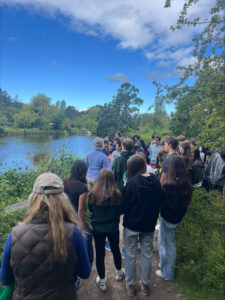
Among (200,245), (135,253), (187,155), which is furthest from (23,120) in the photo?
(200,245)

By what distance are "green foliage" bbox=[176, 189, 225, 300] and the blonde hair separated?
2.07 m

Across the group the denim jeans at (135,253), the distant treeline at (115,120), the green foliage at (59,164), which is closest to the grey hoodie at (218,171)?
the denim jeans at (135,253)

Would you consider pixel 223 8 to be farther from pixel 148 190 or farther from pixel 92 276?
pixel 92 276

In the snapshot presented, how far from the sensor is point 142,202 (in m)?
2.26

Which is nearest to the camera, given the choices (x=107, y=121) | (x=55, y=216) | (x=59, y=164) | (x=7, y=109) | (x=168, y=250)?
(x=55, y=216)

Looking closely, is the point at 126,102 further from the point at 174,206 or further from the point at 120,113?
the point at 174,206

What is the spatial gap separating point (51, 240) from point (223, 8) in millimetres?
4776

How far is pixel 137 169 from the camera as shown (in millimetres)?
2361

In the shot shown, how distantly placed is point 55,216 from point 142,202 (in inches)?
52.6

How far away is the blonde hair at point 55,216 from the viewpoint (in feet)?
3.73

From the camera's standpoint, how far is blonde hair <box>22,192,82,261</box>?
3.73ft

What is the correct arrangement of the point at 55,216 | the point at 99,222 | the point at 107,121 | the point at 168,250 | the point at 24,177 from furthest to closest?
the point at 107,121 → the point at 24,177 → the point at 168,250 → the point at 99,222 → the point at 55,216

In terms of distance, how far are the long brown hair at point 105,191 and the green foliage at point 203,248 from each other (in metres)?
1.44

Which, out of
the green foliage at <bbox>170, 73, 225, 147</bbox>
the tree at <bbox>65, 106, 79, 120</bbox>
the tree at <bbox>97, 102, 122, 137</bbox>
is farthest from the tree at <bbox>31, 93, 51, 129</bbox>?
the green foliage at <bbox>170, 73, 225, 147</bbox>
